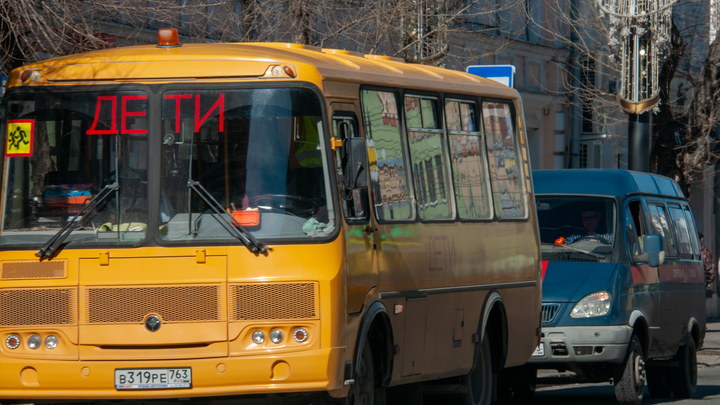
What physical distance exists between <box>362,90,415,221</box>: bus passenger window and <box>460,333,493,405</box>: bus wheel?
2026 millimetres

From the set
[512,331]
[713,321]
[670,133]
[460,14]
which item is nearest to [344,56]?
[512,331]

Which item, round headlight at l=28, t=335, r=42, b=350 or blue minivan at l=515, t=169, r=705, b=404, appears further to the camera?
blue minivan at l=515, t=169, r=705, b=404

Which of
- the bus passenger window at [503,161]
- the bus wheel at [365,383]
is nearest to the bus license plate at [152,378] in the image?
the bus wheel at [365,383]

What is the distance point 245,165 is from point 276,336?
1.04 meters

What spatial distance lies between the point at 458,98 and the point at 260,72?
2664 millimetres

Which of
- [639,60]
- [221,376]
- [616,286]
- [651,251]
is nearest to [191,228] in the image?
[221,376]

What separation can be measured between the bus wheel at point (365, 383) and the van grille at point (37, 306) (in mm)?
1856

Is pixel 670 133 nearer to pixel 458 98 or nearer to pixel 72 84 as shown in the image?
pixel 458 98

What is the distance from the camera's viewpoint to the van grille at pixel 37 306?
731cm

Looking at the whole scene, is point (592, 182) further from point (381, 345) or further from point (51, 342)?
point (51, 342)

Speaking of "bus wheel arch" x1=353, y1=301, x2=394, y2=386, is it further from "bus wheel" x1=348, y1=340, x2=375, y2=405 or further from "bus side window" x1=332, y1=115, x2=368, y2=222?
"bus side window" x1=332, y1=115, x2=368, y2=222

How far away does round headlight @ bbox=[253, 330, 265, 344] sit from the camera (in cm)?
717

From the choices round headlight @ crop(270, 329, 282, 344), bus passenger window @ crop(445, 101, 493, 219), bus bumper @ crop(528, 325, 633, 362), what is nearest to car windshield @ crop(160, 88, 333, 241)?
round headlight @ crop(270, 329, 282, 344)

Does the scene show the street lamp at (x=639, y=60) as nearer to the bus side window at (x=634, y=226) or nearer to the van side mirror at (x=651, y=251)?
the bus side window at (x=634, y=226)
